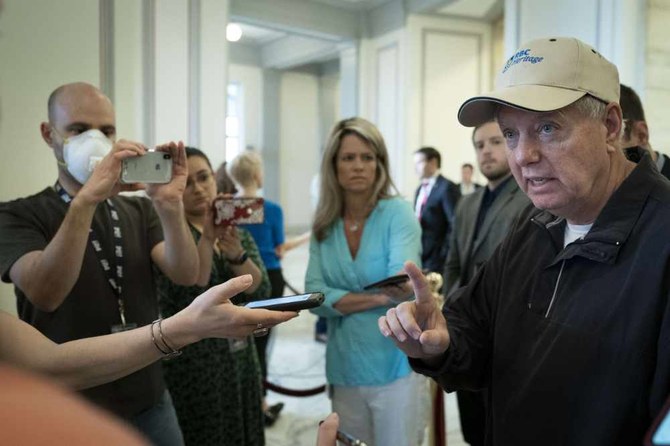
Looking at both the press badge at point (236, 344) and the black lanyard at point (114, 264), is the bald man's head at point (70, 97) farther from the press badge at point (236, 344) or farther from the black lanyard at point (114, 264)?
the press badge at point (236, 344)

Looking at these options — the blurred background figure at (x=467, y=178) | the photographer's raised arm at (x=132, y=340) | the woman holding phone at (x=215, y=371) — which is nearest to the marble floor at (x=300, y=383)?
the woman holding phone at (x=215, y=371)

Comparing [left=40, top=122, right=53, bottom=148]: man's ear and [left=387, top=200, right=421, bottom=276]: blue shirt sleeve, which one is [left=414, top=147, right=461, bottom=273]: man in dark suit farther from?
[left=40, top=122, right=53, bottom=148]: man's ear

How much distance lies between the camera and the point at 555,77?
1.14 metres

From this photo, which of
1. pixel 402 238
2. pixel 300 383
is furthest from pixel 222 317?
pixel 300 383

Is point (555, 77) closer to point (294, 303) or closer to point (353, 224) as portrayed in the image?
point (294, 303)

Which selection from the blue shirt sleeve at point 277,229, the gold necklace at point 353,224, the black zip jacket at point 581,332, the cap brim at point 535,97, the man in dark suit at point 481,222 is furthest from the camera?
the blue shirt sleeve at point 277,229

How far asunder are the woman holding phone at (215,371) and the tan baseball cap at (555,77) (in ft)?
3.81

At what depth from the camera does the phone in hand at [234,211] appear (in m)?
1.94

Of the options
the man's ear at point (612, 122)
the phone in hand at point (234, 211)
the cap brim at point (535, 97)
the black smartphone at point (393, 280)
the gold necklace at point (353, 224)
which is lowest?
the black smartphone at point (393, 280)

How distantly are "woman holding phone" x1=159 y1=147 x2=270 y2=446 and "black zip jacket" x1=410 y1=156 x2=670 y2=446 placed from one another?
36.2 inches

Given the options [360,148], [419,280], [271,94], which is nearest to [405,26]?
[271,94]

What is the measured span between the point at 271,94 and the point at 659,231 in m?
10.7

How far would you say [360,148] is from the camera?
7.23 feet

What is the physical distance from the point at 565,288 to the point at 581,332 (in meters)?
0.10
